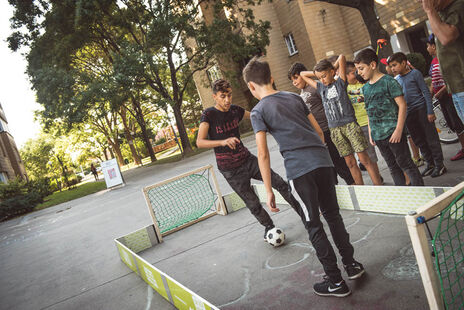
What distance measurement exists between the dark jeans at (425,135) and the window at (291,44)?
22.2 meters

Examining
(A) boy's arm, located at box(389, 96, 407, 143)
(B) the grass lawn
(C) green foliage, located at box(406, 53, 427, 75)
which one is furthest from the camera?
(B) the grass lawn

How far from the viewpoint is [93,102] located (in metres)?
21.5

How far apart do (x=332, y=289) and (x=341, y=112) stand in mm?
2636

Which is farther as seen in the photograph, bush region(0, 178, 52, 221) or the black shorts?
bush region(0, 178, 52, 221)

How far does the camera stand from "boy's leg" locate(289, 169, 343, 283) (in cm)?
289

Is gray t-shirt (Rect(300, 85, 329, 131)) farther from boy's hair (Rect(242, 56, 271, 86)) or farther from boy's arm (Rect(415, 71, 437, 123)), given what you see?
boy's hair (Rect(242, 56, 271, 86))

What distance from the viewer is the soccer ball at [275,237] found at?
450cm

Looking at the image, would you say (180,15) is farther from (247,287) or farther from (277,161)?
(247,287)

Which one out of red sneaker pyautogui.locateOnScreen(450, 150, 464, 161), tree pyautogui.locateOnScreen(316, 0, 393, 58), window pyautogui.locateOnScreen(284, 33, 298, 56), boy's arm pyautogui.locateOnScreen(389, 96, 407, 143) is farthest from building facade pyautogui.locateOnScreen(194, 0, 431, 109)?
boy's arm pyautogui.locateOnScreen(389, 96, 407, 143)

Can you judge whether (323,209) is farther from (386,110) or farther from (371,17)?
(371,17)

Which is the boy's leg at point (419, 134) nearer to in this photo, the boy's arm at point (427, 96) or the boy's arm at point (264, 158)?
the boy's arm at point (427, 96)

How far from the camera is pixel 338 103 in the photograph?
15.7 feet

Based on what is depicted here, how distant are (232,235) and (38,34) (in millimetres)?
24268

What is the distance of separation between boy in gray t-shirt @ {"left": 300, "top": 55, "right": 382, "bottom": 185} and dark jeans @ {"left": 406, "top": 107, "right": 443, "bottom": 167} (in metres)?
0.95
